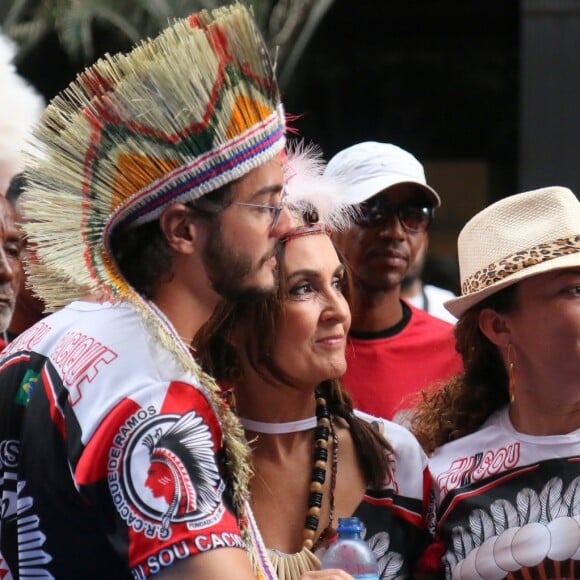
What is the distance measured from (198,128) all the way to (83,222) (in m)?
0.32

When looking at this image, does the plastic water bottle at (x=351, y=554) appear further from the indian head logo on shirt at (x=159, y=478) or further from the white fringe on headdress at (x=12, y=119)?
the white fringe on headdress at (x=12, y=119)

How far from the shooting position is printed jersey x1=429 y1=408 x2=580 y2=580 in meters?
3.03

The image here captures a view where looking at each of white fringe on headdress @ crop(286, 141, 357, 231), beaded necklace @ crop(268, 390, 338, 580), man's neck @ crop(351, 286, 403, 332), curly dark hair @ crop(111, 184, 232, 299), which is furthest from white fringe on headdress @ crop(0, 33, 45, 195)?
curly dark hair @ crop(111, 184, 232, 299)

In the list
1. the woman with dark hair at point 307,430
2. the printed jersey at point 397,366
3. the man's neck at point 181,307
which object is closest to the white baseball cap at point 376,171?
the printed jersey at point 397,366

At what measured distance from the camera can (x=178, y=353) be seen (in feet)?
7.50

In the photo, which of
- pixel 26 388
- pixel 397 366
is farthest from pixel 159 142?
pixel 397 366

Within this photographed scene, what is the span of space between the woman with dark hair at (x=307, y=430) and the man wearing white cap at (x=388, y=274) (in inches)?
35.9

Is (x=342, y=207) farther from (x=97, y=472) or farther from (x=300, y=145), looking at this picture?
(x=97, y=472)

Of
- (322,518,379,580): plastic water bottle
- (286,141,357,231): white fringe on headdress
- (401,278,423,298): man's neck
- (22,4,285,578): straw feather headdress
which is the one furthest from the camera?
(401,278,423,298): man's neck

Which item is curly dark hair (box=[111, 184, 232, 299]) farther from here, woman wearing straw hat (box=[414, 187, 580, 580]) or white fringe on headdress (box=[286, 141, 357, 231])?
woman wearing straw hat (box=[414, 187, 580, 580])

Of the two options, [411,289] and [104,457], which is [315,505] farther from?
[411,289]

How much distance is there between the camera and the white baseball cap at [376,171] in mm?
4449

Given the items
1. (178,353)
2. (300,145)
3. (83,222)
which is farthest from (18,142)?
(178,353)

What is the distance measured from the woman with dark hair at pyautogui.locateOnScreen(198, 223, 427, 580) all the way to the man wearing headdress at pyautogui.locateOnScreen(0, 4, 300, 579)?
0.71m
